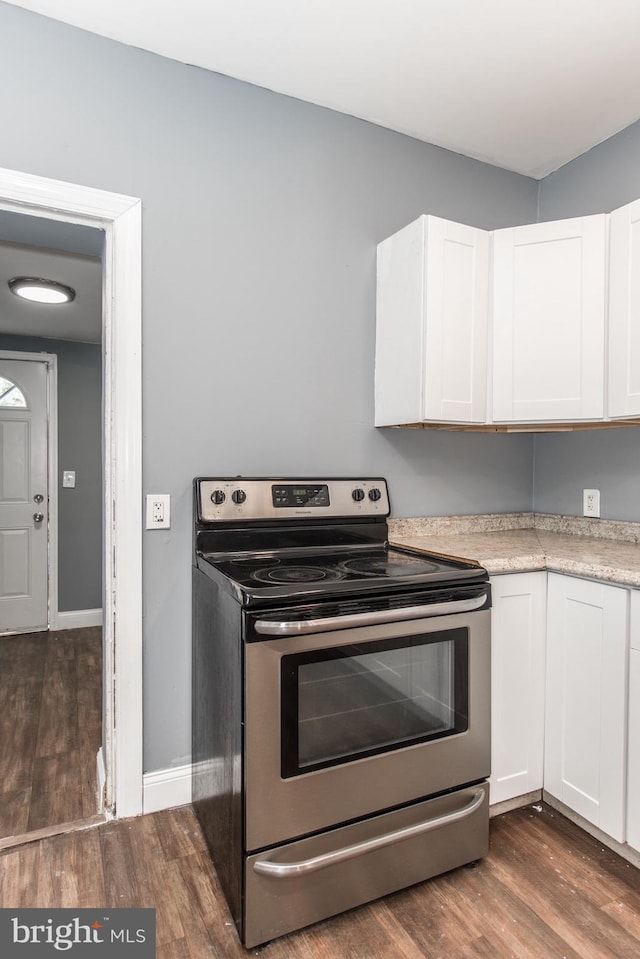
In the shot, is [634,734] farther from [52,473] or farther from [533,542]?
[52,473]

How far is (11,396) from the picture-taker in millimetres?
4035

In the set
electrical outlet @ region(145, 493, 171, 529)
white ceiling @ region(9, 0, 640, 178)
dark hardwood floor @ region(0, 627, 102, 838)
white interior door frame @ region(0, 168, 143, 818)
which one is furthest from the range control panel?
white ceiling @ region(9, 0, 640, 178)

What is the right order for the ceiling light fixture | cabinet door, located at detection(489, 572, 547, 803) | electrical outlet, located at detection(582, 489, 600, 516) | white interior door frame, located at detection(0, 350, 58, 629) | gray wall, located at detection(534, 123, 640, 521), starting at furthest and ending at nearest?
white interior door frame, located at detection(0, 350, 58, 629) → the ceiling light fixture → electrical outlet, located at detection(582, 489, 600, 516) → gray wall, located at detection(534, 123, 640, 521) → cabinet door, located at detection(489, 572, 547, 803)

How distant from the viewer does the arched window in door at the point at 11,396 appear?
402 centimetres

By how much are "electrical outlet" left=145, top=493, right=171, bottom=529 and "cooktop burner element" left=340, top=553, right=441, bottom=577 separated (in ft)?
1.98

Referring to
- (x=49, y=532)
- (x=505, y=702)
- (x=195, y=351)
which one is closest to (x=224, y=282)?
(x=195, y=351)

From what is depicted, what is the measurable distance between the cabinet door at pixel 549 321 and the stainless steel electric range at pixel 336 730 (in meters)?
0.79

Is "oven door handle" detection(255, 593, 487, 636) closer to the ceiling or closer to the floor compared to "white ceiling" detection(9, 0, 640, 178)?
closer to the floor

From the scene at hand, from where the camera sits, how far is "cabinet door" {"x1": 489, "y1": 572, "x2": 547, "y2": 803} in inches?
68.7

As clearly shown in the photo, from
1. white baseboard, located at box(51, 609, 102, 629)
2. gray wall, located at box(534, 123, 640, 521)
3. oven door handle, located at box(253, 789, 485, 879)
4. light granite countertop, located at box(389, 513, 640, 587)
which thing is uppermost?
gray wall, located at box(534, 123, 640, 521)

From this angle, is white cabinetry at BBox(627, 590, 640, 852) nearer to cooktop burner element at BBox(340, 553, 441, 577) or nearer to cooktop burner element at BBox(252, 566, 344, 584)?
cooktop burner element at BBox(340, 553, 441, 577)

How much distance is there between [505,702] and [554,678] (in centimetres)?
18

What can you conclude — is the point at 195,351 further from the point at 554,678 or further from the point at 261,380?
the point at 554,678

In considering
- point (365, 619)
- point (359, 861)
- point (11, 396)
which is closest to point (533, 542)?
point (365, 619)
